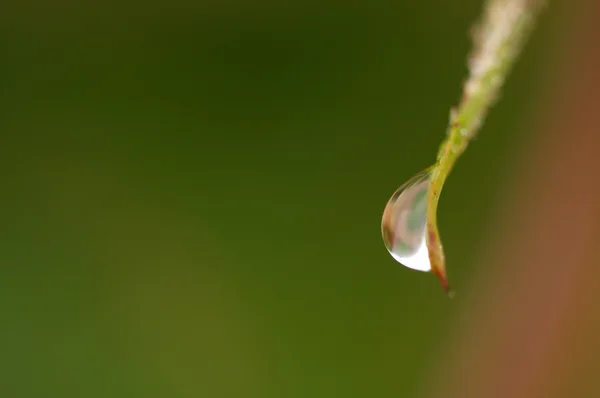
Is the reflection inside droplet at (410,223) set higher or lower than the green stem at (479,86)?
lower

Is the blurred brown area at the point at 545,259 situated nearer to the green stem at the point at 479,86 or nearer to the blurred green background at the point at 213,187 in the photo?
the blurred green background at the point at 213,187

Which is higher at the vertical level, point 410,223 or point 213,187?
point 213,187

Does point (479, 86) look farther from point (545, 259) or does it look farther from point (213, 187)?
point (545, 259)

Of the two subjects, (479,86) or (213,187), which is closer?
(479,86)

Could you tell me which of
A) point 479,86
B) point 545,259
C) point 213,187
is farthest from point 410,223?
point 545,259

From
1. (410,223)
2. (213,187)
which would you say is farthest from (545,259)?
(410,223)

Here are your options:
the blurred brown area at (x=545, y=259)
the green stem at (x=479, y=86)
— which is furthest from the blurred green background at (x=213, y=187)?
the green stem at (x=479, y=86)

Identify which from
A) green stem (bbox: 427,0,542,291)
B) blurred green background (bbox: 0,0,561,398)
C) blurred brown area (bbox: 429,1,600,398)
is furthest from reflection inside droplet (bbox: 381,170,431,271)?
blurred brown area (bbox: 429,1,600,398)
